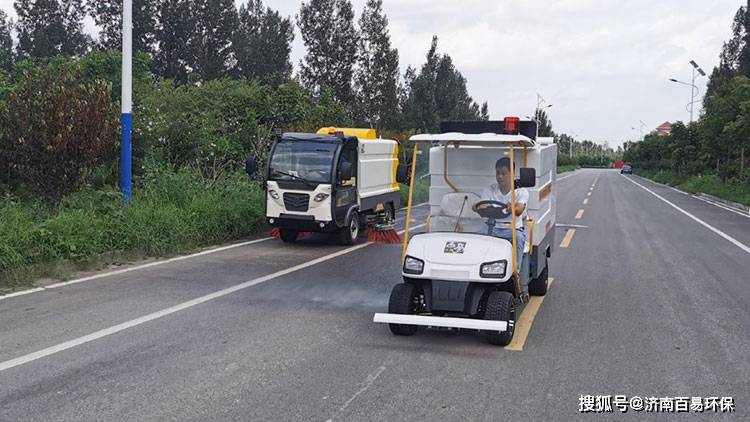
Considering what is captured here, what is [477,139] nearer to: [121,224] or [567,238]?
[121,224]

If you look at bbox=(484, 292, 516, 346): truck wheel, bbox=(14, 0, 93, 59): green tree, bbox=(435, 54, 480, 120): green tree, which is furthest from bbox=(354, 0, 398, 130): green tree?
bbox=(484, 292, 516, 346): truck wheel

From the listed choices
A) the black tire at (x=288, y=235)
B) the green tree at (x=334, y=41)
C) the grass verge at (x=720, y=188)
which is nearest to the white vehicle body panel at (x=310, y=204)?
the black tire at (x=288, y=235)

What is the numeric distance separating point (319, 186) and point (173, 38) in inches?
1716

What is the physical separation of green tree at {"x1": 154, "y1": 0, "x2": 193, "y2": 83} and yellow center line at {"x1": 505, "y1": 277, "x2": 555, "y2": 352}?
46.8 m

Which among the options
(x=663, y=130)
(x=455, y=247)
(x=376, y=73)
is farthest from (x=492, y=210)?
(x=663, y=130)

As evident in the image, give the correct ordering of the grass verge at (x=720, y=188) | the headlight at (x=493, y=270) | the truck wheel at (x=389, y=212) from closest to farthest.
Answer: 1. the headlight at (x=493, y=270)
2. the truck wheel at (x=389, y=212)
3. the grass verge at (x=720, y=188)

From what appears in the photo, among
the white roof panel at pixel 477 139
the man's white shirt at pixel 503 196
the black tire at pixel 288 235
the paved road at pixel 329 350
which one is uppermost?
the white roof panel at pixel 477 139

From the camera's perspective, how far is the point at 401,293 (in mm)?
7090

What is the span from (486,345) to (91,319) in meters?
4.09

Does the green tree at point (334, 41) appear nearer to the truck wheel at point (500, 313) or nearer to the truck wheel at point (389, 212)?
the truck wheel at point (389, 212)

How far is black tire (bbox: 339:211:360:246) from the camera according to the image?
14055 millimetres

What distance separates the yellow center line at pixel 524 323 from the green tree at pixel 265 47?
45.2 meters

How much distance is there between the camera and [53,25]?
51.2m

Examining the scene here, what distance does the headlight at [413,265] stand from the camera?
6.93 meters
